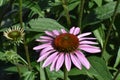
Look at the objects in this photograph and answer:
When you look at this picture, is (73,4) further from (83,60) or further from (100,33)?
(83,60)

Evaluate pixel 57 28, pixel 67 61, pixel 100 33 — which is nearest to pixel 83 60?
pixel 67 61

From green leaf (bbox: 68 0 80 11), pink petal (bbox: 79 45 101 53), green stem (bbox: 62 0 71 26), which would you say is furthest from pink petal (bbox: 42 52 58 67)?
green leaf (bbox: 68 0 80 11)

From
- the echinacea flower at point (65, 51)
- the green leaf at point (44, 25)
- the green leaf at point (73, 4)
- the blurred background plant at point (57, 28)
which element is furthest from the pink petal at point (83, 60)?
the green leaf at point (73, 4)

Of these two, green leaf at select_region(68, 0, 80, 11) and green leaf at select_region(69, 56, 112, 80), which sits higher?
green leaf at select_region(68, 0, 80, 11)

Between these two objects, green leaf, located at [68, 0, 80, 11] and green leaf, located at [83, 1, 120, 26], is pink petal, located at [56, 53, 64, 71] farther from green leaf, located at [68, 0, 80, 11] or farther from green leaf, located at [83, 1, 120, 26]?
green leaf, located at [68, 0, 80, 11]

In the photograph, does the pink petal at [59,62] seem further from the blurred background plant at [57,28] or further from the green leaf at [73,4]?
the green leaf at [73,4]

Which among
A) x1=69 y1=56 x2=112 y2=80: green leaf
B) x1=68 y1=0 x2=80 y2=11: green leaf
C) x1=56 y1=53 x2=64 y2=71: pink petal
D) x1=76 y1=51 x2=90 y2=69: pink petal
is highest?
x1=68 y1=0 x2=80 y2=11: green leaf

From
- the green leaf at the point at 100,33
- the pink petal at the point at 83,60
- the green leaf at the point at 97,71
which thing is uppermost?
the pink petal at the point at 83,60
